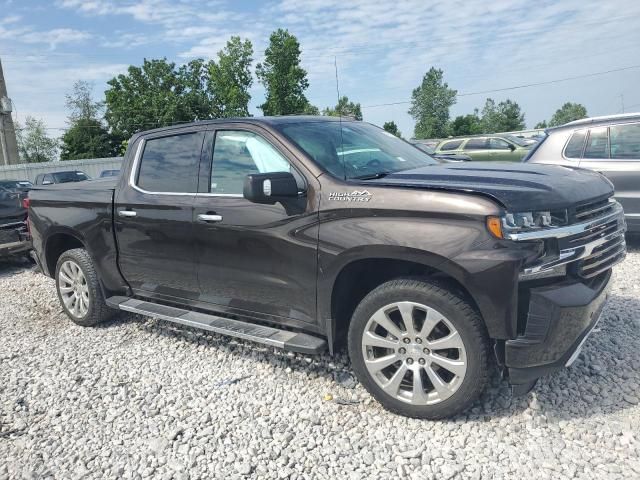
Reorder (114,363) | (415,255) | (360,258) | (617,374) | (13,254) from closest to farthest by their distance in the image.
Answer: (415,255), (360,258), (617,374), (114,363), (13,254)

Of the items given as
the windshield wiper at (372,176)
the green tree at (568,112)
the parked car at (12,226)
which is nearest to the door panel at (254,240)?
the windshield wiper at (372,176)

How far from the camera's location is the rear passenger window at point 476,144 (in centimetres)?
1887

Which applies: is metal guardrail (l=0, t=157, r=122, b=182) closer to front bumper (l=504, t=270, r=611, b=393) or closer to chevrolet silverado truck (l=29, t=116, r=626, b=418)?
chevrolet silverado truck (l=29, t=116, r=626, b=418)

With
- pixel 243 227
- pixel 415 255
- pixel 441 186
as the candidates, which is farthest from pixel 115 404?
pixel 441 186

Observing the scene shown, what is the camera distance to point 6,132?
3866 centimetres

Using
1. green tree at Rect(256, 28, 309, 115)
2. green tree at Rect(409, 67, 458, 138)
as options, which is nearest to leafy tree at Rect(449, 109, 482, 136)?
green tree at Rect(409, 67, 458, 138)

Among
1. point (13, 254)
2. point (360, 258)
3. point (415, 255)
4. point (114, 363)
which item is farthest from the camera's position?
point (13, 254)

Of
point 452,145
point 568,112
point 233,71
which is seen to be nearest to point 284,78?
point 233,71

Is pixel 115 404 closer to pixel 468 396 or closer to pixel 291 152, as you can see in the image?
pixel 291 152

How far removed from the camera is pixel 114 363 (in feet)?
13.9

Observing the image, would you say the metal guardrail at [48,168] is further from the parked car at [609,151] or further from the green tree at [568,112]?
the green tree at [568,112]

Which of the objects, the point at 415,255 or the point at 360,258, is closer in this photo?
the point at 415,255

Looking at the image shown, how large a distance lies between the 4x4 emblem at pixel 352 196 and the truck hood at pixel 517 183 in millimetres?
114

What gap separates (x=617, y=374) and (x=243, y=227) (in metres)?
2.69
